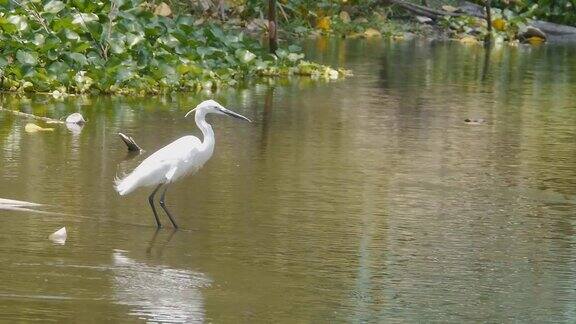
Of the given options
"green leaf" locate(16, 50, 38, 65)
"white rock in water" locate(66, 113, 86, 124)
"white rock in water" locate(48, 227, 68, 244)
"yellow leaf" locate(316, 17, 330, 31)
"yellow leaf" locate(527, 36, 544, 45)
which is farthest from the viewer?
"yellow leaf" locate(527, 36, 544, 45)

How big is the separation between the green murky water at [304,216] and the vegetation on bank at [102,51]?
37 cm

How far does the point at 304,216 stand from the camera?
395 inches

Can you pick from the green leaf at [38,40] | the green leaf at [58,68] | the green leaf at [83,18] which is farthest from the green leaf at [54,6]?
the green leaf at [58,68]

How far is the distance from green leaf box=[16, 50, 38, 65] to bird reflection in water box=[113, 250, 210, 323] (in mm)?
8213

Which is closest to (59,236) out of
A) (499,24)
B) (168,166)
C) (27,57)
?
(168,166)

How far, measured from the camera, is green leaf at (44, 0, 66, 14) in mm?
17328

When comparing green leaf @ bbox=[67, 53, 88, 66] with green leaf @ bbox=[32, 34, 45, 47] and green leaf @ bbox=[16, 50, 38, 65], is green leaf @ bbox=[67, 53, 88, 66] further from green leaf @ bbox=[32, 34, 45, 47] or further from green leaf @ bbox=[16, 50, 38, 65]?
green leaf @ bbox=[16, 50, 38, 65]

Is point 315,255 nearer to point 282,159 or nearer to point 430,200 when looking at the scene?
point 430,200

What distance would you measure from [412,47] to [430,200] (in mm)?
17507

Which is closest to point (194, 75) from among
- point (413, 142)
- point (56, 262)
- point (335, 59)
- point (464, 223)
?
point (413, 142)

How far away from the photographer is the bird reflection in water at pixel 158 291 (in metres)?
7.20

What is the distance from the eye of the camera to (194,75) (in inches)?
707

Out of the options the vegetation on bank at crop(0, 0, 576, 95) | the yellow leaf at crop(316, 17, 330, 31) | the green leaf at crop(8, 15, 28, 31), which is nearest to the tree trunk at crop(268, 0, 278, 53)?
the vegetation on bank at crop(0, 0, 576, 95)

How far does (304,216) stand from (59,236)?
195cm
